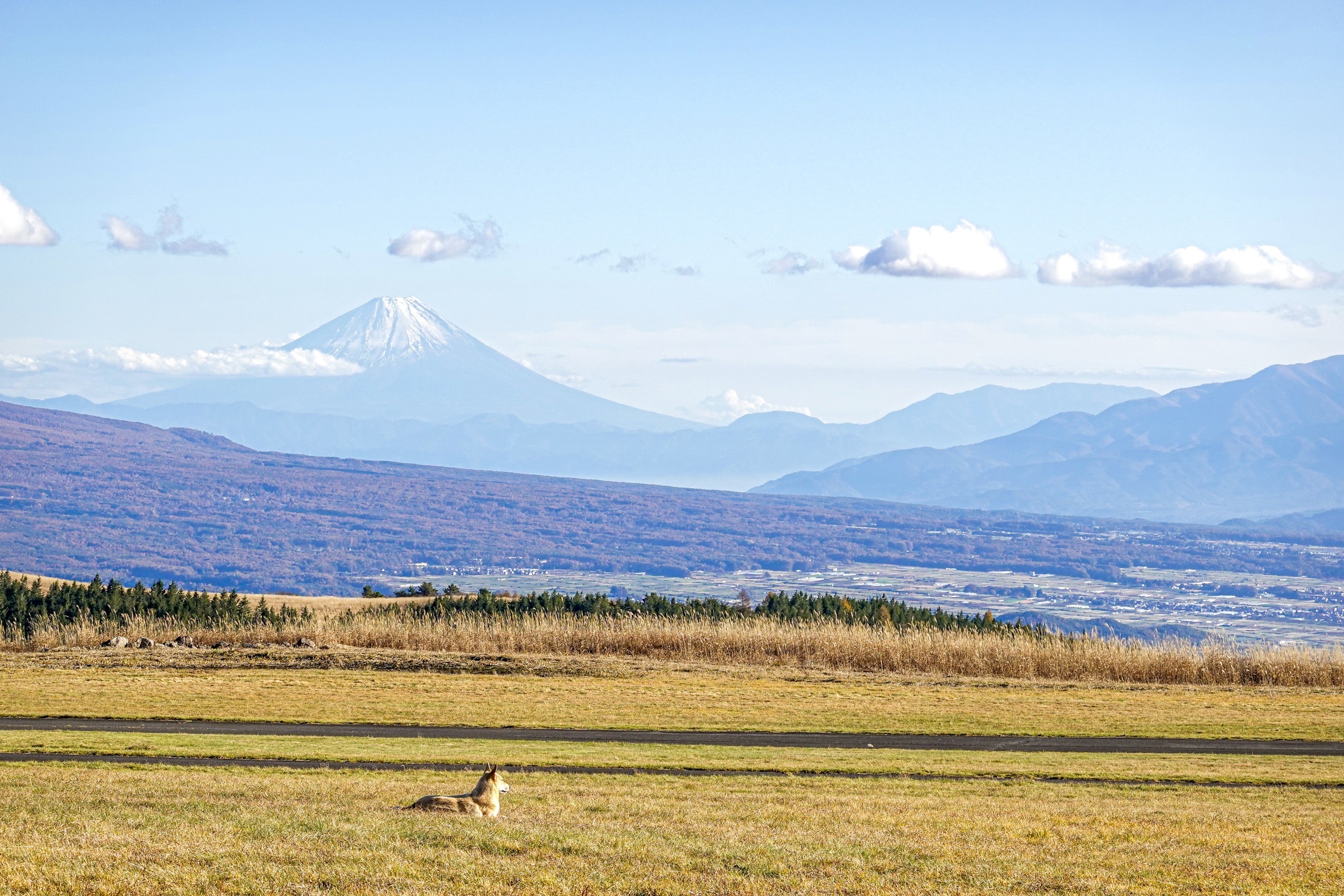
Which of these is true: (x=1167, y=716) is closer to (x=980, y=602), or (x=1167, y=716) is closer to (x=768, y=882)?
(x=768, y=882)

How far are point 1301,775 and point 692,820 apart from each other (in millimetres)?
11545

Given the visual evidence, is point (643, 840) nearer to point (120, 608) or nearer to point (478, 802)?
point (478, 802)

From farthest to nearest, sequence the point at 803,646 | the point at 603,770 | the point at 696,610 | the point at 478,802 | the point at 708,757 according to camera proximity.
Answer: the point at 696,610, the point at 803,646, the point at 708,757, the point at 603,770, the point at 478,802

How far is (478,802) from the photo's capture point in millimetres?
13734

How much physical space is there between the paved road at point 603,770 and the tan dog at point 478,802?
5.22 meters

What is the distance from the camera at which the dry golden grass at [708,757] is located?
19984mm

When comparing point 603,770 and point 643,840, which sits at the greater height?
point 643,840

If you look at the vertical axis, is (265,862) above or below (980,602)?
above

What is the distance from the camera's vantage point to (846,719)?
27.7 meters

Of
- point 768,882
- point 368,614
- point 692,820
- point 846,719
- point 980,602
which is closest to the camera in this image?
point 768,882

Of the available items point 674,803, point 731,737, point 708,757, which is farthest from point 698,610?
point 674,803

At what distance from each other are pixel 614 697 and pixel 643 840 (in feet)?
62.8

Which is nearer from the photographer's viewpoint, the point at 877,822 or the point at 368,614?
the point at 877,822

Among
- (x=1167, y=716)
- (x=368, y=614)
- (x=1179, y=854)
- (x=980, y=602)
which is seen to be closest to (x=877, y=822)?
(x=1179, y=854)
